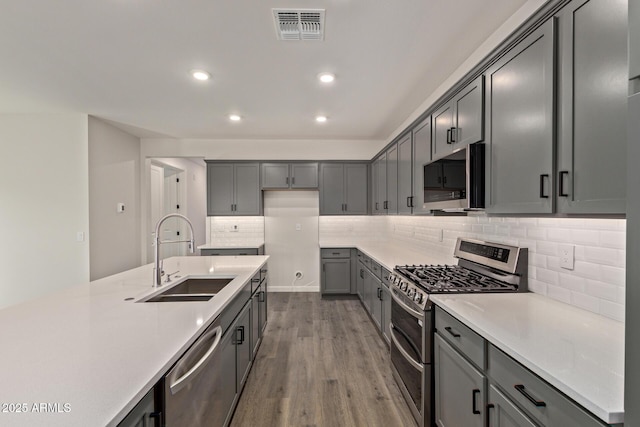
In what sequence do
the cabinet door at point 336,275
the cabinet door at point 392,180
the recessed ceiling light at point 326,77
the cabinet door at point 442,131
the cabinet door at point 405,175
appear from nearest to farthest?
1. the cabinet door at point 442,131
2. the recessed ceiling light at point 326,77
3. the cabinet door at point 405,175
4. the cabinet door at point 392,180
5. the cabinet door at point 336,275

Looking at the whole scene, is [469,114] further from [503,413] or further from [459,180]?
[503,413]

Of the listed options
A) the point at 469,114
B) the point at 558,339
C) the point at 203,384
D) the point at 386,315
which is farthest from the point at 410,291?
the point at 203,384

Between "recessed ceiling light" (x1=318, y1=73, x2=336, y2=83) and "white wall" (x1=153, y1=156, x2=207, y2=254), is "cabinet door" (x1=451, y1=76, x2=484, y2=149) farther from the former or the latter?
"white wall" (x1=153, y1=156, x2=207, y2=254)

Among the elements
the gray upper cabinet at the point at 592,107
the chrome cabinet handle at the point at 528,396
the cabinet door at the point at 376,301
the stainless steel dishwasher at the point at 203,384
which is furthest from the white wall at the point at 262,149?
the chrome cabinet handle at the point at 528,396

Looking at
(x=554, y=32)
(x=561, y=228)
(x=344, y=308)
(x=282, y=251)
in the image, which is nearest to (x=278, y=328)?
(x=344, y=308)

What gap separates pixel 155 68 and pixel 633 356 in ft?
10.8

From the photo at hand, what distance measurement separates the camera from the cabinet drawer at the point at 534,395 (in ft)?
2.85

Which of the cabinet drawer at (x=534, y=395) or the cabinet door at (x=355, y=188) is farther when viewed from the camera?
the cabinet door at (x=355, y=188)

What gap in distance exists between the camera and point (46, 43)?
2.21 metres

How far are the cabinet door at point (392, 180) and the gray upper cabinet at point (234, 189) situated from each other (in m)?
2.16

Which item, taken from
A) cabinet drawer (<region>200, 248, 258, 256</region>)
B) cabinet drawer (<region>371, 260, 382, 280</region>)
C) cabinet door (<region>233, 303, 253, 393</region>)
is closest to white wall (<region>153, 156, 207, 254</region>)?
cabinet drawer (<region>200, 248, 258, 256</region>)

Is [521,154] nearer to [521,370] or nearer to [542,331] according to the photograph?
[542,331]

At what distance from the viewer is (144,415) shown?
2.93ft

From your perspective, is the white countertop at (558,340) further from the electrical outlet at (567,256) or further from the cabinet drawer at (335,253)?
the cabinet drawer at (335,253)
